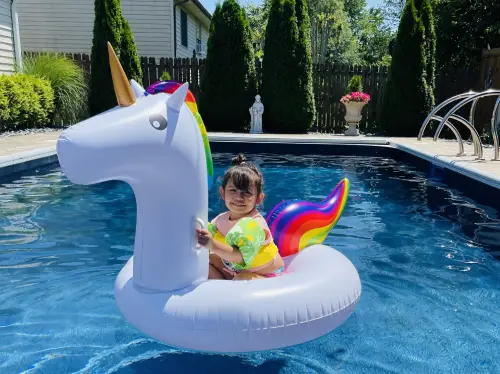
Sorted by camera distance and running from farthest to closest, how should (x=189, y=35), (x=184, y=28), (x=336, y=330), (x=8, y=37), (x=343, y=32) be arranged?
(x=343, y=32), (x=189, y=35), (x=184, y=28), (x=8, y=37), (x=336, y=330)

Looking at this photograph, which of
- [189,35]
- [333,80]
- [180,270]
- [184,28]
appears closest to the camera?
[180,270]

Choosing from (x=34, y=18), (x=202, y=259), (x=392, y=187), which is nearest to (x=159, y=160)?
(x=202, y=259)

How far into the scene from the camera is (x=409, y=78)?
1213 centimetres

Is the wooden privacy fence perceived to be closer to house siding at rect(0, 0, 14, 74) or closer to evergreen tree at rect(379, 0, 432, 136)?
evergreen tree at rect(379, 0, 432, 136)

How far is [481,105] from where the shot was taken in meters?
12.7

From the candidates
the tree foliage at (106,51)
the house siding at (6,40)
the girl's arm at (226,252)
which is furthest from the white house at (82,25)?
the girl's arm at (226,252)

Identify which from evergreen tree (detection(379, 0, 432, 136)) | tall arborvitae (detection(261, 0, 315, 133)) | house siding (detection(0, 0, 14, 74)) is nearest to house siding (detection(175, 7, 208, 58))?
tall arborvitae (detection(261, 0, 315, 133))

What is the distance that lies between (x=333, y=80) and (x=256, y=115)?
318 centimetres

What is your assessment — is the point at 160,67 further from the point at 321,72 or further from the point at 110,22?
the point at 321,72

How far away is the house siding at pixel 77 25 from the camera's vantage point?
16016 millimetres

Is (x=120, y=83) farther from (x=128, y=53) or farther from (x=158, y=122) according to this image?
(x=128, y=53)

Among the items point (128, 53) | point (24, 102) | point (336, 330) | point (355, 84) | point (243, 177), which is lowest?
point (336, 330)

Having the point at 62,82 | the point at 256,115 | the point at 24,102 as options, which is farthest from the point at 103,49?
the point at 256,115

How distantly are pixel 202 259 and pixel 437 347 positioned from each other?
58.7 inches
